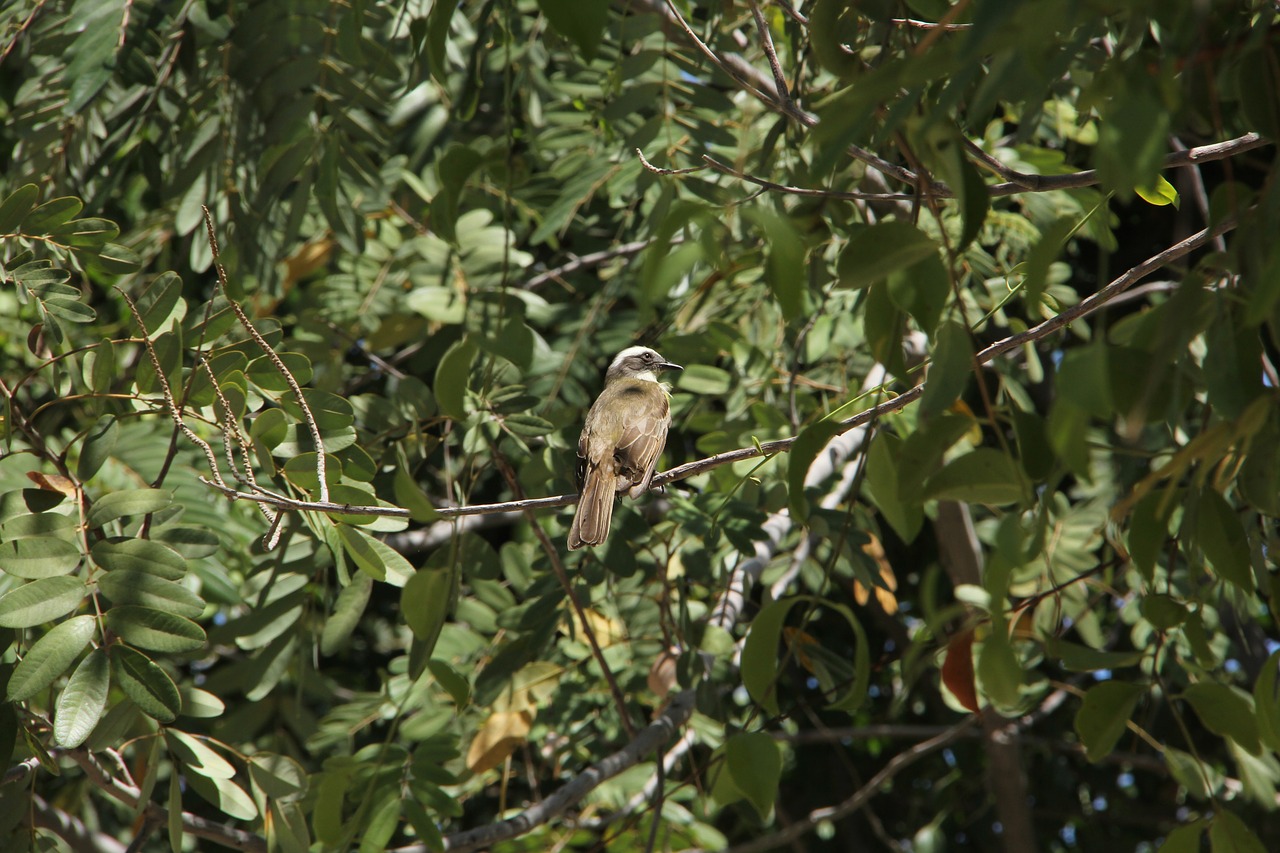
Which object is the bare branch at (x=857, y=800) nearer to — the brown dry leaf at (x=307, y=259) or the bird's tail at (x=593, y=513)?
the bird's tail at (x=593, y=513)

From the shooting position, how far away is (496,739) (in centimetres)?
381

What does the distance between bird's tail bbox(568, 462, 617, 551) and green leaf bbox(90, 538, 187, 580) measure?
1.38m

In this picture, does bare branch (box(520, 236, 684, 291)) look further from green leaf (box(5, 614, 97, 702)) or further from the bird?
green leaf (box(5, 614, 97, 702))

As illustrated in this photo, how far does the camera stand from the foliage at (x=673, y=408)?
1.46m

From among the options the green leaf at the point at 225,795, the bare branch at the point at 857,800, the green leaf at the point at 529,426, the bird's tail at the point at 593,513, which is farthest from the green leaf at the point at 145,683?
the bare branch at the point at 857,800

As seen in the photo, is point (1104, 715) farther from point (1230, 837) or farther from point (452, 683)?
point (452, 683)

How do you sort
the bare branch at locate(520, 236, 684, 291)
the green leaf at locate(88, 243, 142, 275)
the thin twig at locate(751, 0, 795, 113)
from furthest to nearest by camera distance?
1. the bare branch at locate(520, 236, 684, 291)
2. the green leaf at locate(88, 243, 142, 275)
3. the thin twig at locate(751, 0, 795, 113)

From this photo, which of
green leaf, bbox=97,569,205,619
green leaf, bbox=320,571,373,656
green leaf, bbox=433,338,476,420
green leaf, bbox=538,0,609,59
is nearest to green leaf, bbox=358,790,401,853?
green leaf, bbox=320,571,373,656

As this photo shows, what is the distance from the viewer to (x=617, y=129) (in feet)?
14.1

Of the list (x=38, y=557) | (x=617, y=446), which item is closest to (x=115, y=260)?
(x=38, y=557)

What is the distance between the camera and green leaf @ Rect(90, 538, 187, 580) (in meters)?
2.45

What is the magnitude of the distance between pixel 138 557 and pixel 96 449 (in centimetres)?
40

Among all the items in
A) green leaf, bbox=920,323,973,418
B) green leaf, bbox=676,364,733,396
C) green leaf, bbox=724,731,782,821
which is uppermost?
green leaf, bbox=920,323,973,418

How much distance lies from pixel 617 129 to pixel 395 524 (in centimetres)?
220
